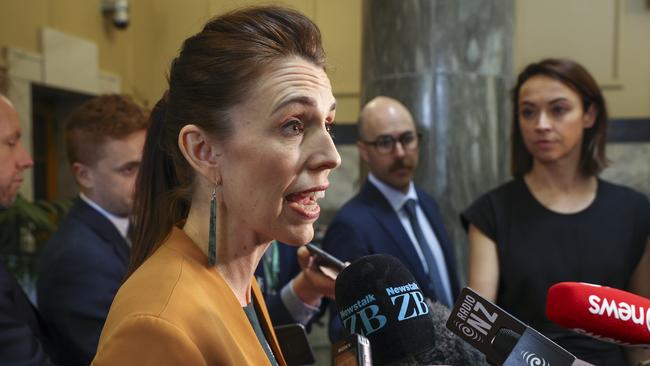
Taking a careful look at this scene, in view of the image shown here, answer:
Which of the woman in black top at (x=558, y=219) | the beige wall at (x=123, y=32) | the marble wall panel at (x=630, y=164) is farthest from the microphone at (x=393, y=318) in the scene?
the marble wall panel at (x=630, y=164)

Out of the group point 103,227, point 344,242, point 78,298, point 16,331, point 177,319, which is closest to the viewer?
point 177,319

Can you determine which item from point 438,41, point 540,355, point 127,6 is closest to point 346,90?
point 127,6

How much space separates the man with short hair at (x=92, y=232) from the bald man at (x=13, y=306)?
0.09 m

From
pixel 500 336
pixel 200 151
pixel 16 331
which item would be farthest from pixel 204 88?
pixel 16 331

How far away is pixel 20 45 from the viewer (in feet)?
18.7

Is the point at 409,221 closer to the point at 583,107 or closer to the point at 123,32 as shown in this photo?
the point at 583,107

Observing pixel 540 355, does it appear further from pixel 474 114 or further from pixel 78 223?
pixel 474 114

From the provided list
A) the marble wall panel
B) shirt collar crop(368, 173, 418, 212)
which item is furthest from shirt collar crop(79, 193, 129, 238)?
the marble wall panel

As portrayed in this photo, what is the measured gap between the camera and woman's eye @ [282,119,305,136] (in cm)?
107

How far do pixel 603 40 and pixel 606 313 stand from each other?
19.1 feet

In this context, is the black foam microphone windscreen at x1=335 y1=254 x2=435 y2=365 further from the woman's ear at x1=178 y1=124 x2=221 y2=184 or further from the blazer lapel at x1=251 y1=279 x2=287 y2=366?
the woman's ear at x1=178 y1=124 x2=221 y2=184

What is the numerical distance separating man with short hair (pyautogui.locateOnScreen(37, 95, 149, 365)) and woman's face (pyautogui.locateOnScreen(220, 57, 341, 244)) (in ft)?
3.47

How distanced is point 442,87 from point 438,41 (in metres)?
0.21

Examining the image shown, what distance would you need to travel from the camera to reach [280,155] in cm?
106
